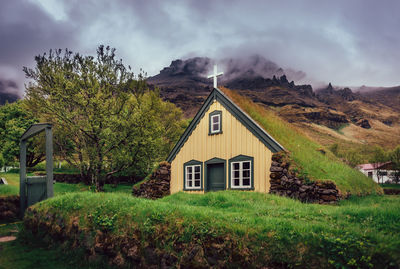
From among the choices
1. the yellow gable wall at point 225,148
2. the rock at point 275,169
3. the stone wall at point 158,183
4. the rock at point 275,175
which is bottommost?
the stone wall at point 158,183

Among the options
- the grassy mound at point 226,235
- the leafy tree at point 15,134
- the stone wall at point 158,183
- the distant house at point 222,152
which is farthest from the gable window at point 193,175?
the leafy tree at point 15,134

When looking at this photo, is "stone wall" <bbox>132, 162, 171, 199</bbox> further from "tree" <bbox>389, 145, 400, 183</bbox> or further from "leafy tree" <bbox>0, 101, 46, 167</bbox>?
"tree" <bbox>389, 145, 400, 183</bbox>

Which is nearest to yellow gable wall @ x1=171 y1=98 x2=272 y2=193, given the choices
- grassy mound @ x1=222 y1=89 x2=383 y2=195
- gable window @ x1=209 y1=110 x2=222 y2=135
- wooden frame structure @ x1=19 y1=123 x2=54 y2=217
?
gable window @ x1=209 y1=110 x2=222 y2=135

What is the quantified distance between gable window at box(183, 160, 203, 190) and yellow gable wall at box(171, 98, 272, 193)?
0.34m

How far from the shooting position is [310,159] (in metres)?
14.9

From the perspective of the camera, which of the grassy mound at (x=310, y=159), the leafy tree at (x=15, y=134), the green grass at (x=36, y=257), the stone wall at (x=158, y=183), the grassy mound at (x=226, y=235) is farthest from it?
the leafy tree at (x=15, y=134)

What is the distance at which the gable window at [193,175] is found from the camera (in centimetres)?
1709

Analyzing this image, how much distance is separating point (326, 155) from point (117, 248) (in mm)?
15484

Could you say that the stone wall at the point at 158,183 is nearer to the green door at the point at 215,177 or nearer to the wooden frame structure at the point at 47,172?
the green door at the point at 215,177

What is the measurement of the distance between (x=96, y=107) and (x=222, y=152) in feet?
38.0

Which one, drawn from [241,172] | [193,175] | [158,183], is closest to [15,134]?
[158,183]

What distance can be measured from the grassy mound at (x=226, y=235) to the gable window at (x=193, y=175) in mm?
8255

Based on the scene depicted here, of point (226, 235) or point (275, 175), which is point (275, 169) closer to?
point (275, 175)

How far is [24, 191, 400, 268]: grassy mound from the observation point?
455 cm
